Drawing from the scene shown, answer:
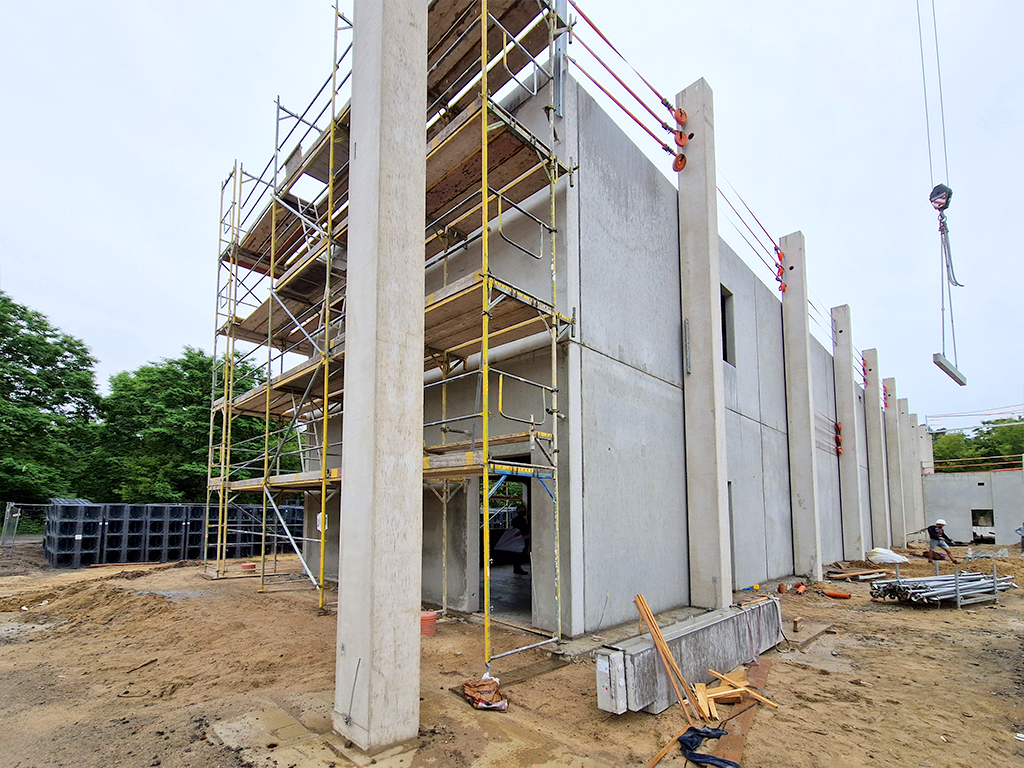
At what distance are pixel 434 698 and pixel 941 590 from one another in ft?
35.0

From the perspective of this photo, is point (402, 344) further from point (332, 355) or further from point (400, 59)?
point (332, 355)

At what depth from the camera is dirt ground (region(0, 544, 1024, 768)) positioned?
4172 millimetres

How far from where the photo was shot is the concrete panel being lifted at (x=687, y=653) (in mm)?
4836

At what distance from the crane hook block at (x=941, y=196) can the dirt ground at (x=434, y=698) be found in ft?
24.8

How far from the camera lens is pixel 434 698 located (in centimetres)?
524

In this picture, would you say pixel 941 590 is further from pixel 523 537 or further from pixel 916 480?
pixel 916 480

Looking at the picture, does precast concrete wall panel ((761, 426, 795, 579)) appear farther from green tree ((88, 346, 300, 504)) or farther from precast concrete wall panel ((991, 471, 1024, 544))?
precast concrete wall panel ((991, 471, 1024, 544))

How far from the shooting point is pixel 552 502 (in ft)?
24.2

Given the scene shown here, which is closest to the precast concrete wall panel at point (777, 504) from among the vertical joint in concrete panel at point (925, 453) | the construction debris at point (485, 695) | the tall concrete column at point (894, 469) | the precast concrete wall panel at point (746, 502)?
the precast concrete wall panel at point (746, 502)

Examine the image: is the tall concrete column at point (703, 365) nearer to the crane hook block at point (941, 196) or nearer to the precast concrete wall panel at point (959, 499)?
the crane hook block at point (941, 196)

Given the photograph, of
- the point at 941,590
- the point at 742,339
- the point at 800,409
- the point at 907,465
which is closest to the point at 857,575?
the point at 941,590

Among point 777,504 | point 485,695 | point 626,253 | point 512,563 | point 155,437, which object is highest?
point 626,253

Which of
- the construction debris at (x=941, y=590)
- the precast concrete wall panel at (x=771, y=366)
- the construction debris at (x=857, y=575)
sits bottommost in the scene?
the construction debris at (x=857, y=575)

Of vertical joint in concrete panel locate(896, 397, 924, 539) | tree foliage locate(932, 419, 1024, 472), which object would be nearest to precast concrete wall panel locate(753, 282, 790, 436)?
vertical joint in concrete panel locate(896, 397, 924, 539)
